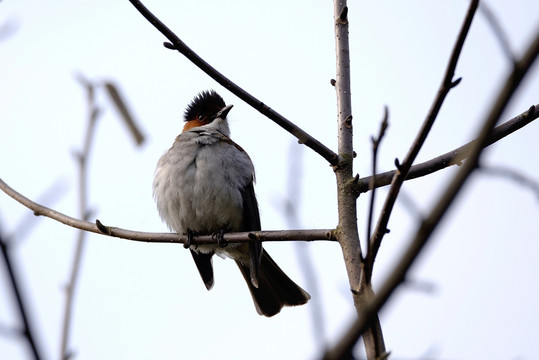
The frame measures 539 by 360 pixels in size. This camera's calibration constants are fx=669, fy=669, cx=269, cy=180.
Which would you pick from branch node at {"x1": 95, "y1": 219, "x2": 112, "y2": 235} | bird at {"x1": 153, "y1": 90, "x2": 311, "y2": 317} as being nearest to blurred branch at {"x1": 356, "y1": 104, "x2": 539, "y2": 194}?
branch node at {"x1": 95, "y1": 219, "x2": 112, "y2": 235}

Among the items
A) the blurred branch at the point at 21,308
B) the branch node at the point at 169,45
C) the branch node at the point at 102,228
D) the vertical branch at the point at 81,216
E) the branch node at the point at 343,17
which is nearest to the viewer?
the blurred branch at the point at 21,308

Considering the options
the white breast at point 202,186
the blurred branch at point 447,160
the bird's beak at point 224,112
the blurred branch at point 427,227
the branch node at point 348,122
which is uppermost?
the bird's beak at point 224,112

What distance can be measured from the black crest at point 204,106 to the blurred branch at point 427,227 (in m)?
Result: 7.12

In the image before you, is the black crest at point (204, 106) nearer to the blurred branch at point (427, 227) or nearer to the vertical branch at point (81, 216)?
the vertical branch at point (81, 216)

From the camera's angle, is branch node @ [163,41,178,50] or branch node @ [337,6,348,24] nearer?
branch node @ [163,41,178,50]

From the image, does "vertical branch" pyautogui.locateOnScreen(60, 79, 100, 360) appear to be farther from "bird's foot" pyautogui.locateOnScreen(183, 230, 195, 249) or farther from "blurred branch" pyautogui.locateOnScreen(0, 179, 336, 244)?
"bird's foot" pyautogui.locateOnScreen(183, 230, 195, 249)

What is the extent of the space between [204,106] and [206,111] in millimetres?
78

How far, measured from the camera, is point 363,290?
2.86m

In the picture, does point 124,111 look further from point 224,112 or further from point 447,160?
point 224,112

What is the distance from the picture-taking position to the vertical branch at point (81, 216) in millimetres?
3138

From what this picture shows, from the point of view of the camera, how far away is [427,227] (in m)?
1.33

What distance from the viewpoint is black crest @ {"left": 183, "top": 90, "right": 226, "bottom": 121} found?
27.5 ft

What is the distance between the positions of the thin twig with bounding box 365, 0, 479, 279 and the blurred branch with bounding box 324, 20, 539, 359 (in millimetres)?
1243

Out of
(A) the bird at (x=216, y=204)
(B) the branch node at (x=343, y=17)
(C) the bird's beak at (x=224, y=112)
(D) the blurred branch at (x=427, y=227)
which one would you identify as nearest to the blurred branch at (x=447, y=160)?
(B) the branch node at (x=343, y=17)
